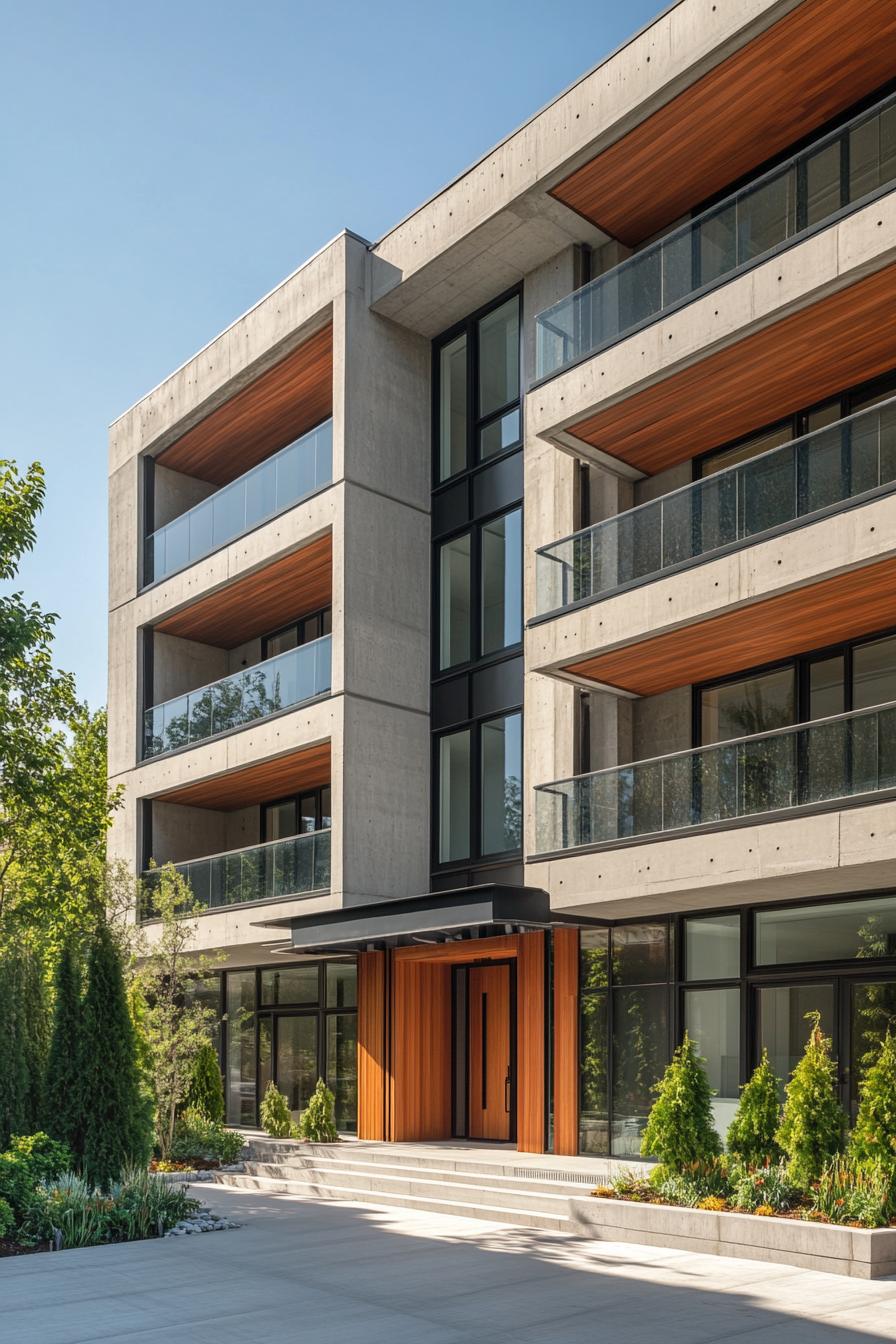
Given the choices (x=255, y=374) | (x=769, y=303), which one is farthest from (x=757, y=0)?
(x=255, y=374)

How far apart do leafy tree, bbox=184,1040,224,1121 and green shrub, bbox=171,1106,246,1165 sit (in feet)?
5.54

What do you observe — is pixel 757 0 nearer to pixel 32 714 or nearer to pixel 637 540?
pixel 637 540

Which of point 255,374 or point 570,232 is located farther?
point 255,374

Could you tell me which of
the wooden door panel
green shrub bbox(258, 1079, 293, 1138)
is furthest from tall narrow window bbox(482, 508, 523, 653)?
green shrub bbox(258, 1079, 293, 1138)

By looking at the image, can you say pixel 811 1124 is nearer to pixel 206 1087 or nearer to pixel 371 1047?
pixel 371 1047

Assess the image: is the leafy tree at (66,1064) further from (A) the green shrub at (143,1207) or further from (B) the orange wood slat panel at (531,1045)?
(B) the orange wood slat panel at (531,1045)

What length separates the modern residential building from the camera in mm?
17188

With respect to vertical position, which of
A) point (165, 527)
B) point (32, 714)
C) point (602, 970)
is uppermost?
point (165, 527)

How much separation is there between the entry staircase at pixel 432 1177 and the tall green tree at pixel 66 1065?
4.52 metres

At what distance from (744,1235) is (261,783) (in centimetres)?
1610

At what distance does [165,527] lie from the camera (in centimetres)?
3027

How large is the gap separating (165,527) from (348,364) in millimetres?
7727

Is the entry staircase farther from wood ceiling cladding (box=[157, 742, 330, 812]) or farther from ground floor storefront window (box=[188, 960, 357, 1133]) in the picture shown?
wood ceiling cladding (box=[157, 742, 330, 812])

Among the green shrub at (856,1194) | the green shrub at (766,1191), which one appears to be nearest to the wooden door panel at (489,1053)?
the green shrub at (766,1191)
